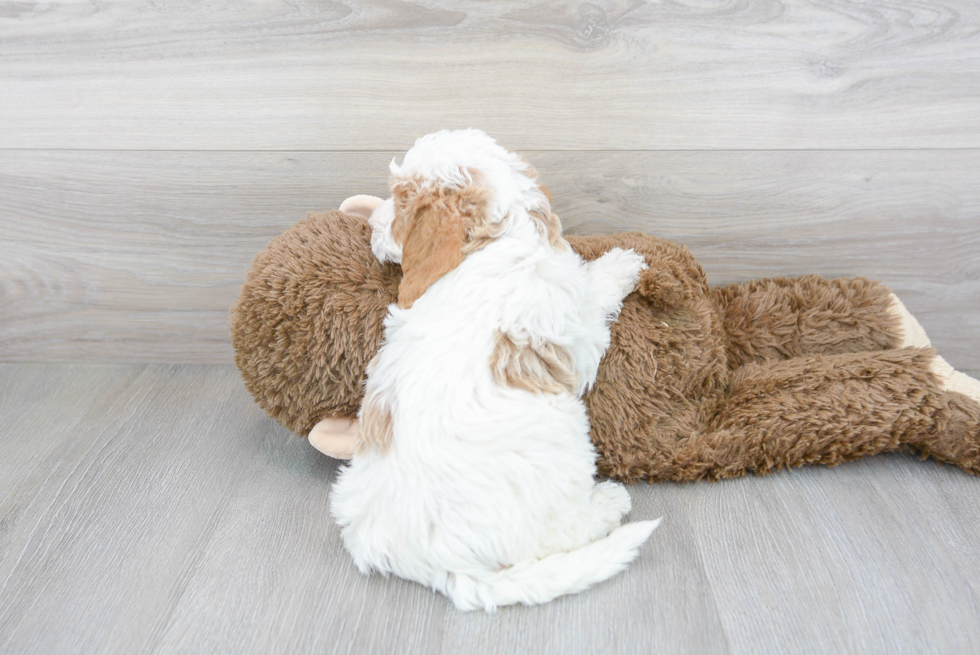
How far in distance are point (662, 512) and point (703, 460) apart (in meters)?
0.12

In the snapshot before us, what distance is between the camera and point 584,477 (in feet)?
3.23

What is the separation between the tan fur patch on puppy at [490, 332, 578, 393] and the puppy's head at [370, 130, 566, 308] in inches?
5.5

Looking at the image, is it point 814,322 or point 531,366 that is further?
point 814,322

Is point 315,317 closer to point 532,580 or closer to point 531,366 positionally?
point 531,366

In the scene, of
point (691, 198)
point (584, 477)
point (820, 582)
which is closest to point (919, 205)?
point (691, 198)

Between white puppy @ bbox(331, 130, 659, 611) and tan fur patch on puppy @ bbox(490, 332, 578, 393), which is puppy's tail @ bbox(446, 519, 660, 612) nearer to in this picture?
white puppy @ bbox(331, 130, 659, 611)

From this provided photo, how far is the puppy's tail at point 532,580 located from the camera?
0.91 m

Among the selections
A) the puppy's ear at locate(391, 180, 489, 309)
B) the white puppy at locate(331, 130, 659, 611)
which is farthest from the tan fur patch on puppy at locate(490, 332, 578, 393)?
the puppy's ear at locate(391, 180, 489, 309)

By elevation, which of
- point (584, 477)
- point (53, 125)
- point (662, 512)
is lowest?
point (662, 512)

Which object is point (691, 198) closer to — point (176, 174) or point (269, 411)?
point (269, 411)

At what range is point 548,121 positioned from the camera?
1.31 metres

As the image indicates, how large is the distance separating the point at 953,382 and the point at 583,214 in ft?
2.35

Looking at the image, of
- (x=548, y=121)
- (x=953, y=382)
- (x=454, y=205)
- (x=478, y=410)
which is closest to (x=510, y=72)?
(x=548, y=121)

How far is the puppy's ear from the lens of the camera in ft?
3.11
